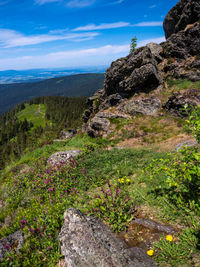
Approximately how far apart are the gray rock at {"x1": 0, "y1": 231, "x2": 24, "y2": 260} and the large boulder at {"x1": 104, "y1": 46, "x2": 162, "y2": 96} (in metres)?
26.4

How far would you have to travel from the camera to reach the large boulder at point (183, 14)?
3146 cm

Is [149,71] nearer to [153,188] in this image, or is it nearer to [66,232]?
[153,188]

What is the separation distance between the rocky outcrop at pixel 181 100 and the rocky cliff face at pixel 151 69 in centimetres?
222

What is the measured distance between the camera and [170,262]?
3764 millimetres

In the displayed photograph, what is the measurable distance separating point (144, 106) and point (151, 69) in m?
7.12

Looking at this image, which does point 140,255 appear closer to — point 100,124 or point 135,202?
point 135,202

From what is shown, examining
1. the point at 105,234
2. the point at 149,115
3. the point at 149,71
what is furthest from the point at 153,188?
the point at 149,71

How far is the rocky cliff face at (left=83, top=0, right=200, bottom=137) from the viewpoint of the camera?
25.5m

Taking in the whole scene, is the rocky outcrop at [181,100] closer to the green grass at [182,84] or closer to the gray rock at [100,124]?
the green grass at [182,84]

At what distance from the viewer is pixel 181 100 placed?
20406 mm

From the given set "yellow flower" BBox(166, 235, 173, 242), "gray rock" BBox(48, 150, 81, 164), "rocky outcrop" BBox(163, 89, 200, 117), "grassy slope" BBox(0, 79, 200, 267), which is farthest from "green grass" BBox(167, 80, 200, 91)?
"yellow flower" BBox(166, 235, 173, 242)

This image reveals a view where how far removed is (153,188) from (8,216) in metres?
7.24

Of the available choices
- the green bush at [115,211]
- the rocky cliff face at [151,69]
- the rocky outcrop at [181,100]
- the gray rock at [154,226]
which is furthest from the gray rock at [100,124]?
the gray rock at [154,226]

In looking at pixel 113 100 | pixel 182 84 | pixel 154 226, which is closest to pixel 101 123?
pixel 113 100
